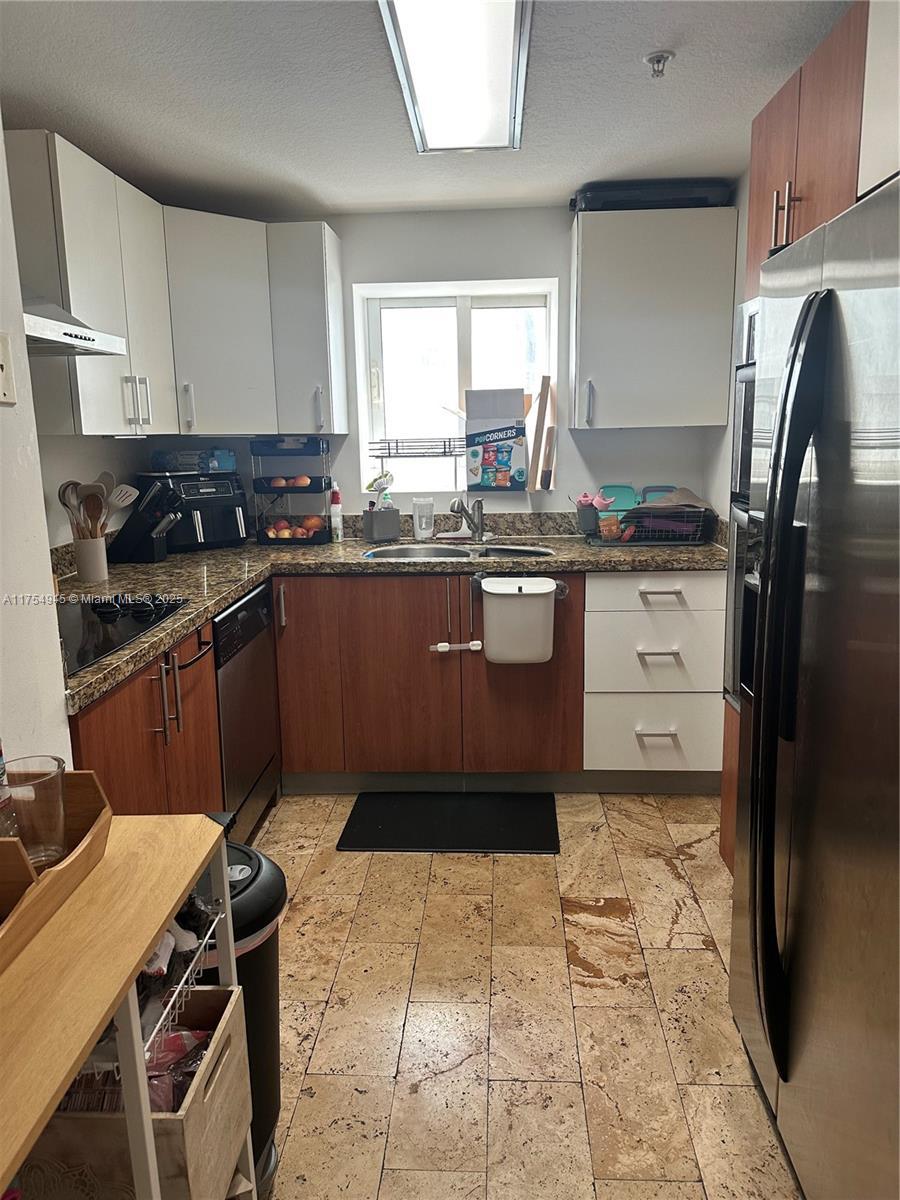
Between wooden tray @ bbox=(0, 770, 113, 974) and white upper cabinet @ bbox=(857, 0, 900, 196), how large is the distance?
174 centimetres

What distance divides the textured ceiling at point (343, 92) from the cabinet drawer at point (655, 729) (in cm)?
190

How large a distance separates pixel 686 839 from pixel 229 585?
1.76 metres

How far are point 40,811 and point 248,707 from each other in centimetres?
168

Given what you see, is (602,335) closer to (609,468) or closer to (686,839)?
(609,468)

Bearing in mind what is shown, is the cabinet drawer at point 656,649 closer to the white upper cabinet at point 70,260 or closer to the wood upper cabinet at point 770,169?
the wood upper cabinet at point 770,169

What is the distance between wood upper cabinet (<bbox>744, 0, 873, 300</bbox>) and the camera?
1709 mm

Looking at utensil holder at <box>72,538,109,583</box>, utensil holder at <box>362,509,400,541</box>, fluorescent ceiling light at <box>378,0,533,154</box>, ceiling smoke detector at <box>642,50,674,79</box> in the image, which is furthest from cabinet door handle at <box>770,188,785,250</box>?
utensil holder at <box>72,538,109,583</box>

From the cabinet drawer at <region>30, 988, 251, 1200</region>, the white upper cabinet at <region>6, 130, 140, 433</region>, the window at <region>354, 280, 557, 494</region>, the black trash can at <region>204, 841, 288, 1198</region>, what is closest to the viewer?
the cabinet drawer at <region>30, 988, 251, 1200</region>

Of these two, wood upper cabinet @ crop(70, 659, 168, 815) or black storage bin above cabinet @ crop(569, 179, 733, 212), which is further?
black storage bin above cabinet @ crop(569, 179, 733, 212)

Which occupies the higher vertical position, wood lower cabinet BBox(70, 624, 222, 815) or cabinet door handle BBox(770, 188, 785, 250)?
cabinet door handle BBox(770, 188, 785, 250)

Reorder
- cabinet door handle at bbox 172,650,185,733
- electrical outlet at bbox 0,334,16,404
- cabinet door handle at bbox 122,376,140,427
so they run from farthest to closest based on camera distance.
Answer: cabinet door handle at bbox 122,376,140,427
cabinet door handle at bbox 172,650,185,733
electrical outlet at bbox 0,334,16,404

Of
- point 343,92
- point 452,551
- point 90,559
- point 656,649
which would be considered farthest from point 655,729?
point 343,92

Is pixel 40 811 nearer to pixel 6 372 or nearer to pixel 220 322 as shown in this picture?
pixel 6 372

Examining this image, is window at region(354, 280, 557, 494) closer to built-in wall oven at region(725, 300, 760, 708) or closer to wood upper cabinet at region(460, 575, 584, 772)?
wood upper cabinet at region(460, 575, 584, 772)
